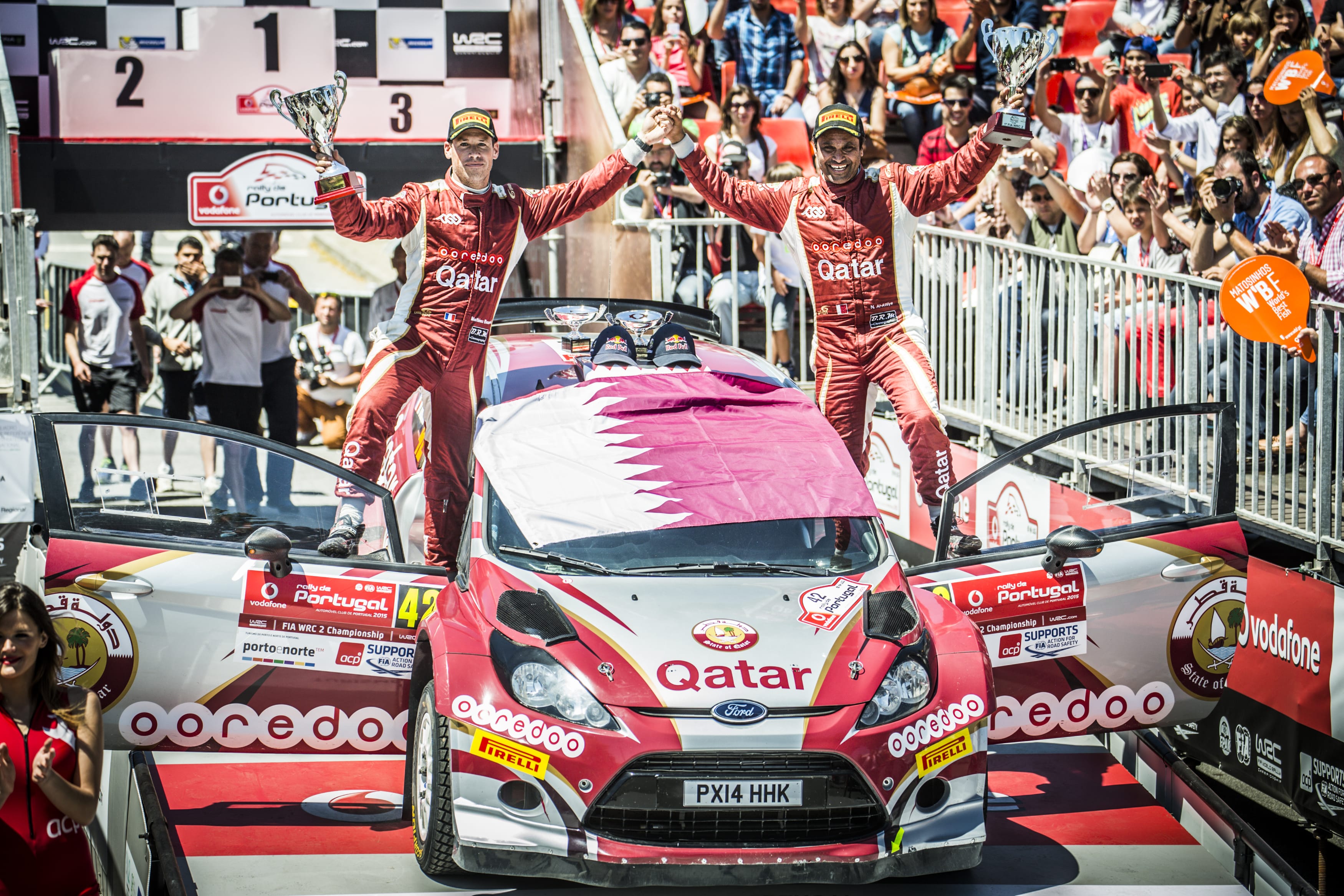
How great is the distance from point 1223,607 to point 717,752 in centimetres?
247

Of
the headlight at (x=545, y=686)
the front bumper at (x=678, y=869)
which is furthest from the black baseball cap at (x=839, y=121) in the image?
the front bumper at (x=678, y=869)

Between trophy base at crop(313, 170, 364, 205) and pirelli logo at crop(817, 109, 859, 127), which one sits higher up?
pirelli logo at crop(817, 109, 859, 127)

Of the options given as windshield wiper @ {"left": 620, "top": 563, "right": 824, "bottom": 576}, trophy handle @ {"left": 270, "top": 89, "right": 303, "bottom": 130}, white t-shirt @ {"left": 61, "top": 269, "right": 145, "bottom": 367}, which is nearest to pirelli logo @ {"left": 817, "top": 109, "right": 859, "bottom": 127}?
trophy handle @ {"left": 270, "top": 89, "right": 303, "bottom": 130}

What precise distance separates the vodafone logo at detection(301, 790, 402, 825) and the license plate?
1448 millimetres

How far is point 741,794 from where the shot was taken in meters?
4.41

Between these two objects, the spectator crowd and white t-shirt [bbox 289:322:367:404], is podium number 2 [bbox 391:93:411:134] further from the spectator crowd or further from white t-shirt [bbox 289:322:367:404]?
white t-shirt [bbox 289:322:367:404]

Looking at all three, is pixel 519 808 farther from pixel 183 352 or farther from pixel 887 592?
pixel 183 352

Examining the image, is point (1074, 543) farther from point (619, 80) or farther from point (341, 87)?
point (619, 80)

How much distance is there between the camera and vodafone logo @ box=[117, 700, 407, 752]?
5352 millimetres

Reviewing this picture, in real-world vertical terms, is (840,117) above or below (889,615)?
above

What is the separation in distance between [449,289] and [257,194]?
188 inches

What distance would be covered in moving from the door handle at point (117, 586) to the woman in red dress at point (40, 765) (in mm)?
971

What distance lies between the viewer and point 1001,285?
→ 9.45 m

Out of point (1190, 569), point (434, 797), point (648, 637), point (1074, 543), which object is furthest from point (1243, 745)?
point (434, 797)
